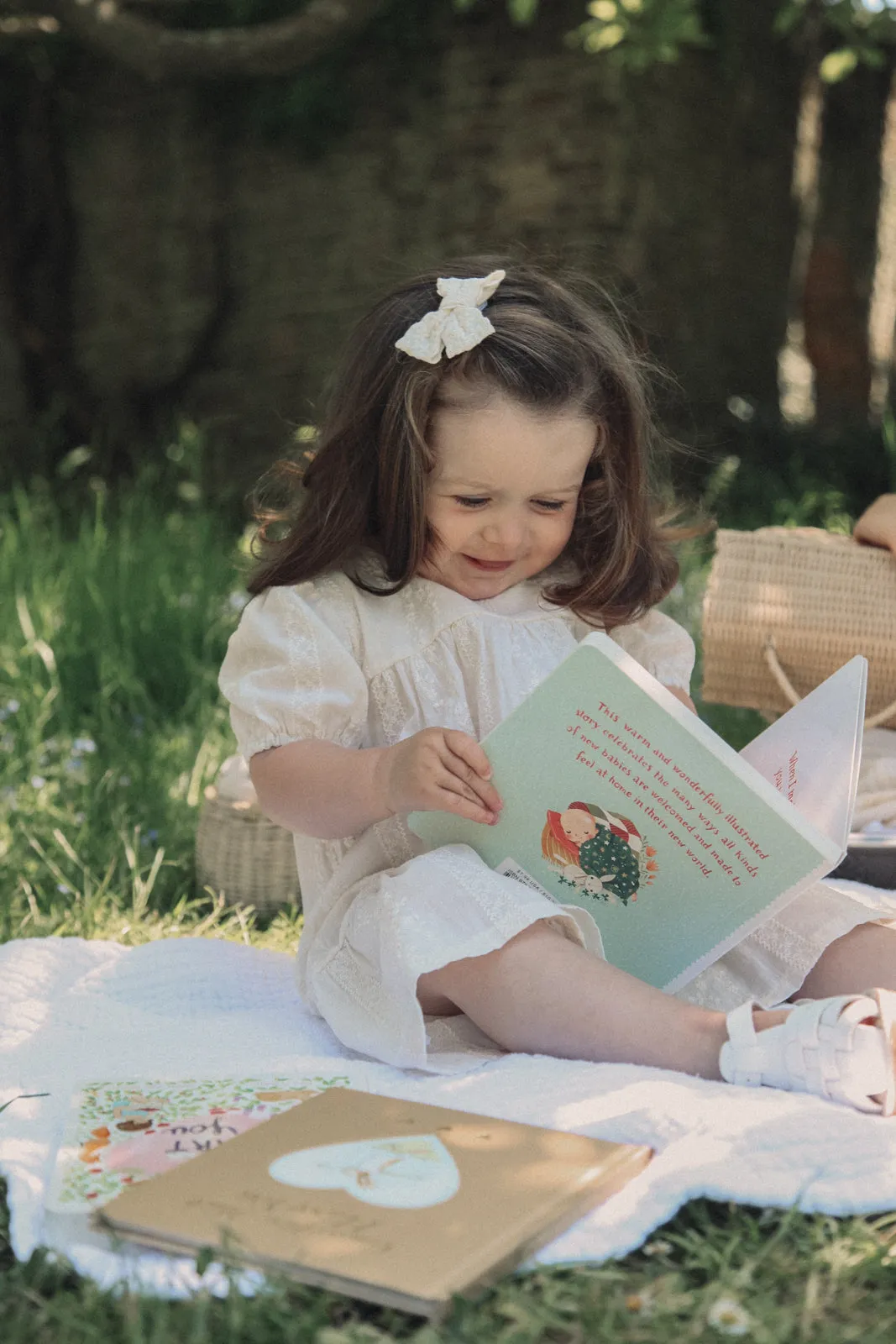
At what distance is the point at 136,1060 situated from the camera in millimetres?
1887

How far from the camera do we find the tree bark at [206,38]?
5.12 m

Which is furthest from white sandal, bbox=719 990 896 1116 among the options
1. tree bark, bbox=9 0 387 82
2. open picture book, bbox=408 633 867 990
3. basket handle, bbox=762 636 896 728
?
tree bark, bbox=9 0 387 82

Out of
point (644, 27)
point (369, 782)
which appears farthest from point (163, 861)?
point (644, 27)

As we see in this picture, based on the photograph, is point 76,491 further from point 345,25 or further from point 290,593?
point 290,593

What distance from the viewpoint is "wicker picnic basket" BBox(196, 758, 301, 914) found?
8.98 feet

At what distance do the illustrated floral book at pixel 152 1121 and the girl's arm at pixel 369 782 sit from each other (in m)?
0.32

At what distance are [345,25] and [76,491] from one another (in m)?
1.97

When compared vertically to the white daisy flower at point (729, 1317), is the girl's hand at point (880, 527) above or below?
above

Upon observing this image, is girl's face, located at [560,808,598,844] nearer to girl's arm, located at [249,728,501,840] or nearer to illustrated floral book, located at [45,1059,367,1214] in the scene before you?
girl's arm, located at [249,728,501,840]

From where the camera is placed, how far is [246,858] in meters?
2.74

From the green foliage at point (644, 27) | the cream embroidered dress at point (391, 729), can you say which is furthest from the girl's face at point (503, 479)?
the green foliage at point (644, 27)

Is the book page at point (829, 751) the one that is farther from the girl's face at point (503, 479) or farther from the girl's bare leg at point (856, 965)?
the girl's face at point (503, 479)

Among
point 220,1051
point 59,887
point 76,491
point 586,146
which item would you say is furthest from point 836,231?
point 220,1051

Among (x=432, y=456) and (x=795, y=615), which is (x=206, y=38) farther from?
(x=432, y=456)
